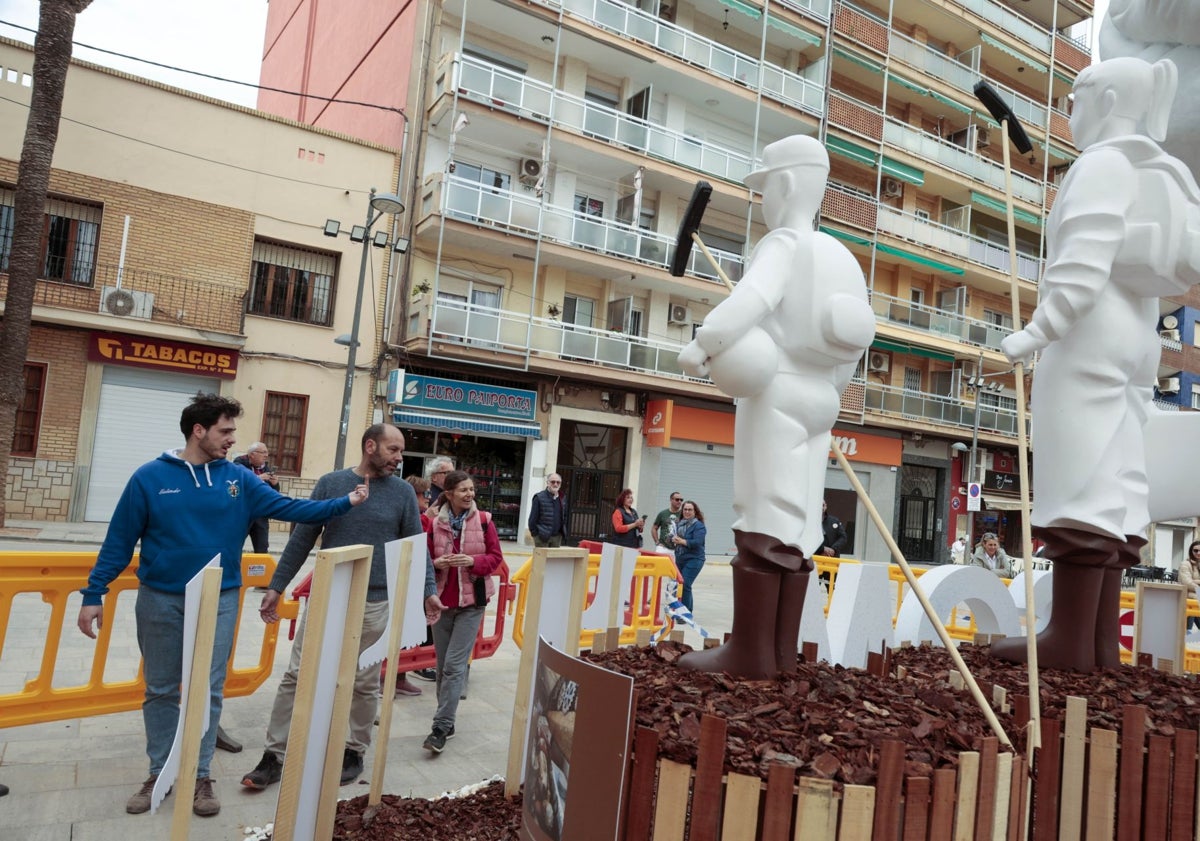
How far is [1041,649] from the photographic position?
13.5ft

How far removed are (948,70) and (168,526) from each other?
1078 inches

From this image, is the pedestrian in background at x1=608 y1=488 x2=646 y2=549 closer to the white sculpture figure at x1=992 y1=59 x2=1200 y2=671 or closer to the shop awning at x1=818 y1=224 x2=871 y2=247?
the white sculpture figure at x1=992 y1=59 x2=1200 y2=671

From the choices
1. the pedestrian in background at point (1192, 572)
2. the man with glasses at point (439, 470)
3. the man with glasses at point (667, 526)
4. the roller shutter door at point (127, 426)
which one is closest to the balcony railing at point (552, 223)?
the roller shutter door at point (127, 426)

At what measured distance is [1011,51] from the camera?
1029 inches

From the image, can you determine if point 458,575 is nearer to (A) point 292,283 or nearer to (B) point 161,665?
(B) point 161,665

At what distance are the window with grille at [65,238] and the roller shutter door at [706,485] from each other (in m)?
12.9

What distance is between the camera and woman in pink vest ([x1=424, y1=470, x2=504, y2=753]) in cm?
488

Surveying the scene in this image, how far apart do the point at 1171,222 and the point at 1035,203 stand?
25994 millimetres

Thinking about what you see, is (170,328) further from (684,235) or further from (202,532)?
(684,235)

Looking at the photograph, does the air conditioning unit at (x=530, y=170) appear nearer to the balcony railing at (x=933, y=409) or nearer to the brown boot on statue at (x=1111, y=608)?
the balcony railing at (x=933, y=409)

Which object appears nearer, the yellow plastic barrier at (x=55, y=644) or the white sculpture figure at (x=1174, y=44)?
the yellow plastic barrier at (x=55, y=644)

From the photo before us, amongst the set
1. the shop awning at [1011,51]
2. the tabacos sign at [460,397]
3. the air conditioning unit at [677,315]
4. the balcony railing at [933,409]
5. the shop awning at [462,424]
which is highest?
the shop awning at [1011,51]

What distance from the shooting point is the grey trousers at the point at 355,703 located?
160 inches

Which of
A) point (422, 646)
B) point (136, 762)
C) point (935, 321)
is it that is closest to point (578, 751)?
point (136, 762)
